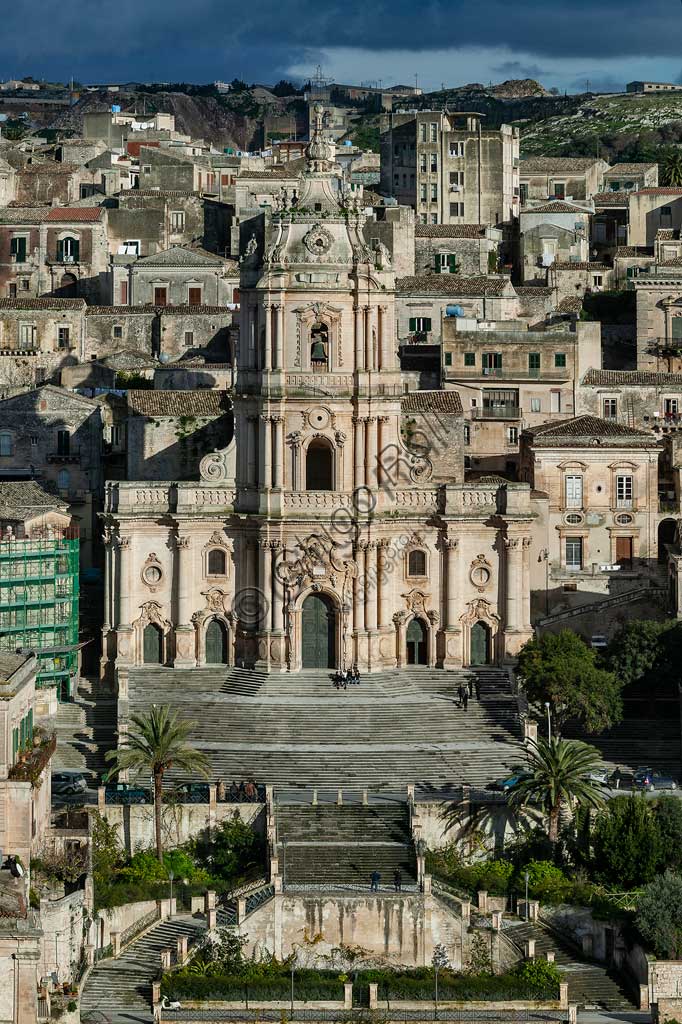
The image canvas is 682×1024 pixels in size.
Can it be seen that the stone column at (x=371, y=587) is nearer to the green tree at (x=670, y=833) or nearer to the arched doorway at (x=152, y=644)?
the arched doorway at (x=152, y=644)

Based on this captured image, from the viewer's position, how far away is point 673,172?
494 ft

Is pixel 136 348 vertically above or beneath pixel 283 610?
above

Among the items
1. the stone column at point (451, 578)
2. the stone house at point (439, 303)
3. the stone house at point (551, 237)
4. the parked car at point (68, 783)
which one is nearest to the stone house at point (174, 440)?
the stone column at point (451, 578)

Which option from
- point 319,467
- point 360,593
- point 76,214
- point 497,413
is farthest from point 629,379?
point 76,214

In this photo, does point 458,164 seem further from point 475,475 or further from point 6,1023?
point 6,1023

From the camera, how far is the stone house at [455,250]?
133 meters

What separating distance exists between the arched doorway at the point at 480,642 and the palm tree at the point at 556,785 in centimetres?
975

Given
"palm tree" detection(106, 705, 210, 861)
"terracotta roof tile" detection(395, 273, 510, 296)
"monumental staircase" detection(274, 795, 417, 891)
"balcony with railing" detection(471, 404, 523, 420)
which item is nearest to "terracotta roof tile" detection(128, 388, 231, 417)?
"balcony with railing" detection(471, 404, 523, 420)

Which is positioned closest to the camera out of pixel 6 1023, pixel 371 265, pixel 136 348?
pixel 6 1023

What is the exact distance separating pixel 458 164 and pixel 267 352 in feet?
Answer: 157

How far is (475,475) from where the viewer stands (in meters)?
112

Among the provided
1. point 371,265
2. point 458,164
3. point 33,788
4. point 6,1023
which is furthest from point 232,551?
point 458,164

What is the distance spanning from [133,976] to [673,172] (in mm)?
75546

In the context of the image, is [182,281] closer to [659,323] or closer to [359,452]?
[659,323]
